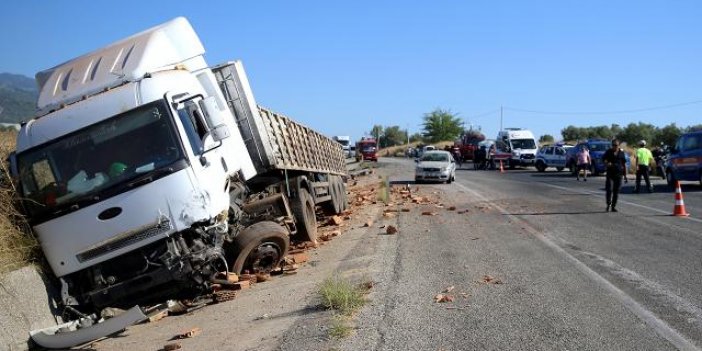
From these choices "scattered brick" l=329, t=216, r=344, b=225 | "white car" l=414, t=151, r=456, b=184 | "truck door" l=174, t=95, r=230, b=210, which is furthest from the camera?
"white car" l=414, t=151, r=456, b=184

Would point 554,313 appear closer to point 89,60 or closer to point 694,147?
point 89,60

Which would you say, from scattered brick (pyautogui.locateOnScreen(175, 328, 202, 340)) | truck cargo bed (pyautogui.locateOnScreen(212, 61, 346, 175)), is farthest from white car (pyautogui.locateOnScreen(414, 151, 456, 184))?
scattered brick (pyautogui.locateOnScreen(175, 328, 202, 340))

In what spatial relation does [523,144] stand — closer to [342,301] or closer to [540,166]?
[540,166]

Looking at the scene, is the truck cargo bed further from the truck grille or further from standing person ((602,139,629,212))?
standing person ((602,139,629,212))

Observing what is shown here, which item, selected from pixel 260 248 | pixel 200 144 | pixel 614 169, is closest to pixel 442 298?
pixel 260 248

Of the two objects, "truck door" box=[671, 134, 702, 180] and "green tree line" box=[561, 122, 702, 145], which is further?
"green tree line" box=[561, 122, 702, 145]

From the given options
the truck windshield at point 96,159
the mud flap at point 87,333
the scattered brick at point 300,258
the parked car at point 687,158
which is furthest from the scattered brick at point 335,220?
the parked car at point 687,158

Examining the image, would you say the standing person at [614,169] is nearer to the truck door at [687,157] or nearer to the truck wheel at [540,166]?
the truck door at [687,157]

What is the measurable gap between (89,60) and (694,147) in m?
20.3

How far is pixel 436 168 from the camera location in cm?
2922

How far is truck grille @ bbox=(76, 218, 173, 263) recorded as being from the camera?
7234mm

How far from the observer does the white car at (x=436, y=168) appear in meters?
29.2

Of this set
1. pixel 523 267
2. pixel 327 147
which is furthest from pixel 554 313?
pixel 327 147

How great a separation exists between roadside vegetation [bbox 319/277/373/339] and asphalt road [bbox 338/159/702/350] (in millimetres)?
128
